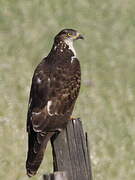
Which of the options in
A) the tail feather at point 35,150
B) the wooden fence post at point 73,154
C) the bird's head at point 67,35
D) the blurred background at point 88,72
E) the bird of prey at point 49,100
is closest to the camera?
the wooden fence post at point 73,154

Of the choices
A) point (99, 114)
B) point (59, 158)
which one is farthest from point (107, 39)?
point (59, 158)

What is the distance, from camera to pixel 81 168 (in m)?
6.89

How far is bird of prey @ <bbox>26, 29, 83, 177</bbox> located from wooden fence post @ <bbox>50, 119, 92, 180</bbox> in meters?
0.48

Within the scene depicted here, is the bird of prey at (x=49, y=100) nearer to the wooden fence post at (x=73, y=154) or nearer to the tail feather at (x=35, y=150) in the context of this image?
the tail feather at (x=35, y=150)

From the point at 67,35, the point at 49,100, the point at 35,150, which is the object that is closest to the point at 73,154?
the point at 35,150

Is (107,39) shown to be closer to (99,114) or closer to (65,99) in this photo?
(99,114)

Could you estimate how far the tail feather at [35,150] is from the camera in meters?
7.71

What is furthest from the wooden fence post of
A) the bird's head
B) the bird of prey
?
the bird's head

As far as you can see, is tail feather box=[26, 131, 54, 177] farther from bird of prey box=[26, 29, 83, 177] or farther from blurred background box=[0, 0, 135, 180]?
blurred background box=[0, 0, 135, 180]

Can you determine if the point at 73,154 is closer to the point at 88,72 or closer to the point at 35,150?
the point at 35,150

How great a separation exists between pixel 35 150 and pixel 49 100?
1.03 meters

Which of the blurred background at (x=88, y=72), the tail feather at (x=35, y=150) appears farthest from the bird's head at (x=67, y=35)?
the blurred background at (x=88, y=72)

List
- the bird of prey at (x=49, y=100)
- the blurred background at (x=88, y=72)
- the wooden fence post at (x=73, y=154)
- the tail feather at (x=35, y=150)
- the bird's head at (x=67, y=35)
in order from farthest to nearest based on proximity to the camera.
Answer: the blurred background at (x=88, y=72) → the bird's head at (x=67, y=35) → the bird of prey at (x=49, y=100) → the tail feather at (x=35, y=150) → the wooden fence post at (x=73, y=154)

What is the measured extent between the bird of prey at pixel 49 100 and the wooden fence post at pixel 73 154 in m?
0.48
